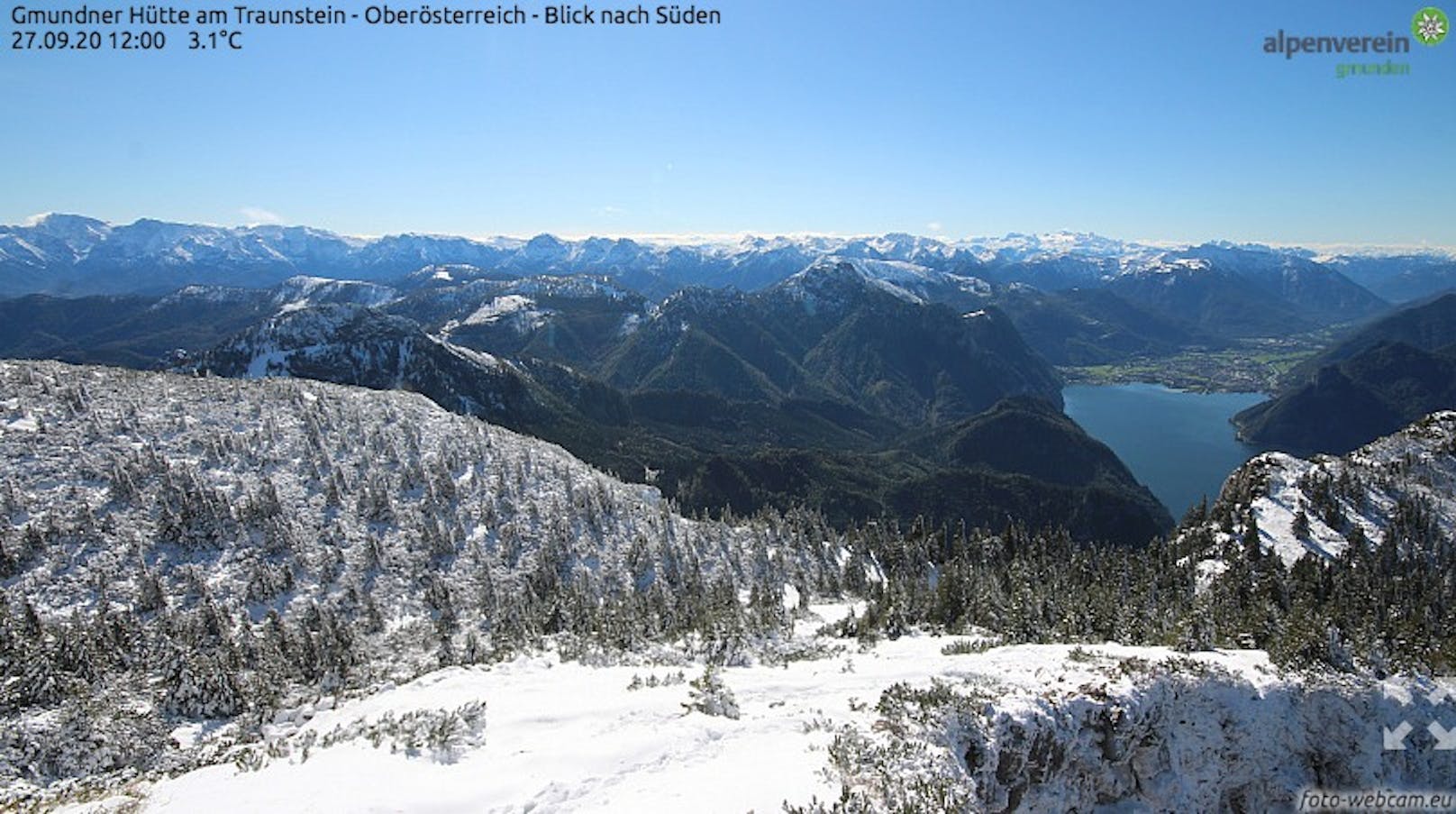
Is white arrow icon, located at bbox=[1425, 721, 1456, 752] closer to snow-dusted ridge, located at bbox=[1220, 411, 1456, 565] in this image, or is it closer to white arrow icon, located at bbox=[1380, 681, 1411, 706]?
white arrow icon, located at bbox=[1380, 681, 1411, 706]

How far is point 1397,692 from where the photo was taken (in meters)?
38.0

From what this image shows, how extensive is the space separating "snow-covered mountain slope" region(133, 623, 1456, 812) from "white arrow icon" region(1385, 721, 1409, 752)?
0.36 meters

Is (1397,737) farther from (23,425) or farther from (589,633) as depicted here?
(23,425)

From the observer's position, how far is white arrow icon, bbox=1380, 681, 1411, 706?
124ft

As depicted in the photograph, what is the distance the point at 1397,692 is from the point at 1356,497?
121m

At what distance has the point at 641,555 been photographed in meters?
96.9

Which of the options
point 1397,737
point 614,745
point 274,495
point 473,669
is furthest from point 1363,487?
point 274,495

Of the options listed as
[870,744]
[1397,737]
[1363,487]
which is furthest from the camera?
[1363,487]

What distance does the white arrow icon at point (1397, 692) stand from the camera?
37.7m

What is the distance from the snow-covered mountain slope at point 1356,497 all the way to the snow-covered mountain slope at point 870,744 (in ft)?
283

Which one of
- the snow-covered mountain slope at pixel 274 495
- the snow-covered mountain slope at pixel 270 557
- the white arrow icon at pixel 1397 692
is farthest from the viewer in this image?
the snow-covered mountain slope at pixel 274 495

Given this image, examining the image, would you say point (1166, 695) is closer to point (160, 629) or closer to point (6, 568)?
point (160, 629)

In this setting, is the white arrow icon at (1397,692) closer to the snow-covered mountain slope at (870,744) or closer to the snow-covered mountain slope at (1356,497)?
the snow-covered mountain slope at (870,744)

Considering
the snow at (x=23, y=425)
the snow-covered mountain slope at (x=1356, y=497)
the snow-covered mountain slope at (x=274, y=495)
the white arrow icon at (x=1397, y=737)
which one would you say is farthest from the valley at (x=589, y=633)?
the snow-covered mountain slope at (x=1356, y=497)
